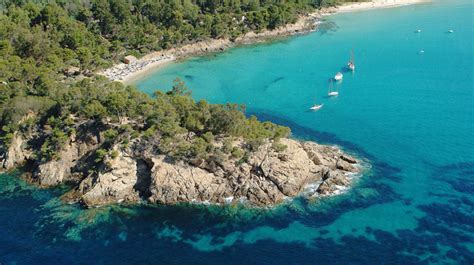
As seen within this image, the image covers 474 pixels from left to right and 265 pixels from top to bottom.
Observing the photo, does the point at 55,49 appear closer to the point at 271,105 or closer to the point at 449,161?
the point at 271,105

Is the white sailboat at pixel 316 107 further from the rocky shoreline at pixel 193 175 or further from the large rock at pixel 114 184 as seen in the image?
the large rock at pixel 114 184

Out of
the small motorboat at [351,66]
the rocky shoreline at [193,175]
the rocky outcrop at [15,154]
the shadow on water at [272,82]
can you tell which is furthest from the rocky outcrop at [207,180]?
the small motorboat at [351,66]

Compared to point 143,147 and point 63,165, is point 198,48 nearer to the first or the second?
point 143,147

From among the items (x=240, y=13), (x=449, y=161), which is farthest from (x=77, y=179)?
(x=240, y=13)

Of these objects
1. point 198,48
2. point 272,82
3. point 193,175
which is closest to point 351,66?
point 272,82

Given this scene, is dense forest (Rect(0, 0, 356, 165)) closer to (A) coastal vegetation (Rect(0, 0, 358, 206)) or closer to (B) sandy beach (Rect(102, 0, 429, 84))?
(A) coastal vegetation (Rect(0, 0, 358, 206))

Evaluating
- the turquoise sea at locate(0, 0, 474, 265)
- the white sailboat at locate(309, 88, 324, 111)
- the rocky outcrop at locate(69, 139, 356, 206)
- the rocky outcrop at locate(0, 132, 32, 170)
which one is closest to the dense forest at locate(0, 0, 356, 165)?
Result: the rocky outcrop at locate(0, 132, 32, 170)
